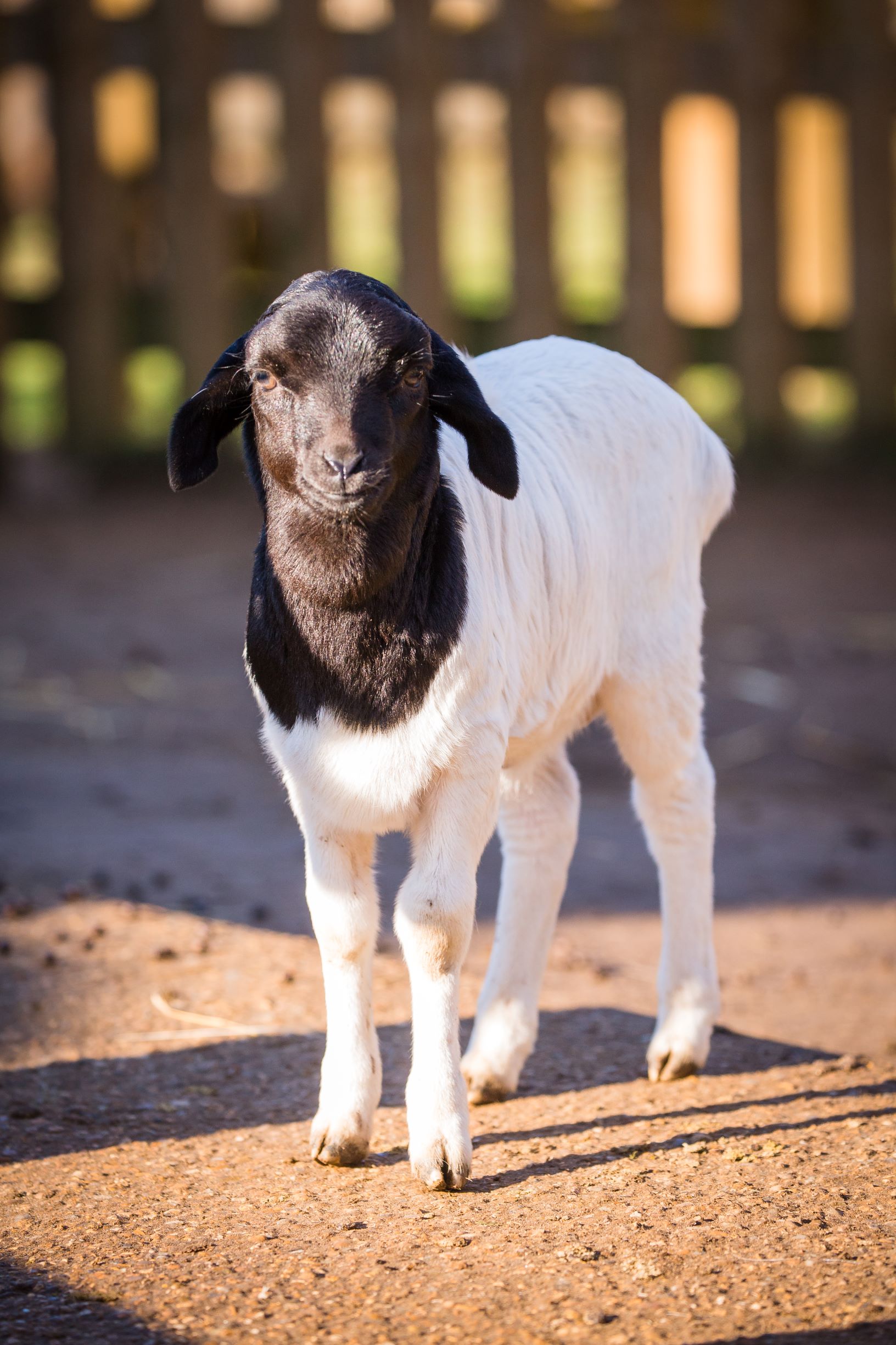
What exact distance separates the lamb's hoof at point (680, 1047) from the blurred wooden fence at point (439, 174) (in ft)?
27.8

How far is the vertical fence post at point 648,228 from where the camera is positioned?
1200 centimetres

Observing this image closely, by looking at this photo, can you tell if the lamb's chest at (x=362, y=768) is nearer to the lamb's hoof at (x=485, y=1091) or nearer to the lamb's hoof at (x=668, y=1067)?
the lamb's hoof at (x=485, y=1091)

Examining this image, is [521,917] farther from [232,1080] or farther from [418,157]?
[418,157]

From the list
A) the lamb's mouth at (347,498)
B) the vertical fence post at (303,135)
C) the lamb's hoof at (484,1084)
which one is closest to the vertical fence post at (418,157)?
the vertical fence post at (303,135)

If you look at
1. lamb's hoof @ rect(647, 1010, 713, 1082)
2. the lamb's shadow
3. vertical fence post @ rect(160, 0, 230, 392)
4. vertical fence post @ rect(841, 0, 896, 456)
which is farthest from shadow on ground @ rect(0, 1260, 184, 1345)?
vertical fence post @ rect(841, 0, 896, 456)

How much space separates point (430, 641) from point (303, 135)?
9.28 metres

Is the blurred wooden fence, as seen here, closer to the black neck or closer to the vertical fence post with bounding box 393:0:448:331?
the vertical fence post with bounding box 393:0:448:331

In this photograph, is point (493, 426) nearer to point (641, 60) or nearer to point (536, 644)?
point (536, 644)

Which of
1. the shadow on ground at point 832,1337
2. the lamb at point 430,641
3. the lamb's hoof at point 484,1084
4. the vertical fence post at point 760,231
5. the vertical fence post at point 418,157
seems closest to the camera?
the shadow on ground at point 832,1337

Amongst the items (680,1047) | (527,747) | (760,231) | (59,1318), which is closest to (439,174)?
(760,231)

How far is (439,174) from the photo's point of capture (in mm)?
11898

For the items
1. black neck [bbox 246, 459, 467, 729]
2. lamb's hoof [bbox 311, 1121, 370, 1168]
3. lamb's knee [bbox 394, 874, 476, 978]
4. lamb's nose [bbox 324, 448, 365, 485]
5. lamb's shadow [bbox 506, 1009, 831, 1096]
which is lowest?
lamb's shadow [bbox 506, 1009, 831, 1096]

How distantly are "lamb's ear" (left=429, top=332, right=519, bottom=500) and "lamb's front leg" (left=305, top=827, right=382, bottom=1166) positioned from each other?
846 millimetres

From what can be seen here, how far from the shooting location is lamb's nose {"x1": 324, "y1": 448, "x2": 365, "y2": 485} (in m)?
3.12
